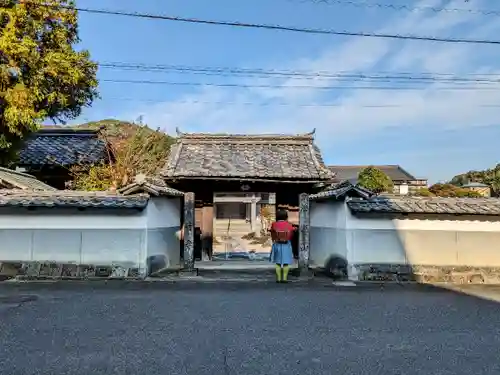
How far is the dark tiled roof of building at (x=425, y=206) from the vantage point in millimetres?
10984

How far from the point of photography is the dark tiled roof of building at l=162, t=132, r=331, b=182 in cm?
1404

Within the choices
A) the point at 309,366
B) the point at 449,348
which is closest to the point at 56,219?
the point at 309,366

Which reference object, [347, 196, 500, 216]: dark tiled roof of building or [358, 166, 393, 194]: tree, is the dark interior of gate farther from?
[358, 166, 393, 194]: tree

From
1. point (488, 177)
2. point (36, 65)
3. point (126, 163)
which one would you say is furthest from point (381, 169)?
point (36, 65)

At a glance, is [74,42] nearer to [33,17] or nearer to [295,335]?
[33,17]

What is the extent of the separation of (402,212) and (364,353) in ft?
21.9

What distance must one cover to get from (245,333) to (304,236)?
6.47 meters

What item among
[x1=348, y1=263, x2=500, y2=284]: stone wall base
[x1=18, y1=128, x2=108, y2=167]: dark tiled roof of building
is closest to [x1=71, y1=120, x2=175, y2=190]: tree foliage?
[x1=18, y1=128, x2=108, y2=167]: dark tiled roof of building

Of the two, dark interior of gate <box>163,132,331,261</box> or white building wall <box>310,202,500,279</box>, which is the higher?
dark interior of gate <box>163,132,331,261</box>

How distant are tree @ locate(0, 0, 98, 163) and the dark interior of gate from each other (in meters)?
4.06

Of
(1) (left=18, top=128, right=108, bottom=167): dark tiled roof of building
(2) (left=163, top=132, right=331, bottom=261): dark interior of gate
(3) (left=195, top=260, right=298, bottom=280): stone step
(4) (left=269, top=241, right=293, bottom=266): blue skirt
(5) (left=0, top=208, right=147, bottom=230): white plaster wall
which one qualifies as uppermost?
(1) (left=18, top=128, right=108, bottom=167): dark tiled roof of building

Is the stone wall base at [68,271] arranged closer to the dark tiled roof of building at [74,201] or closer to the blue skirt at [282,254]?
the dark tiled roof of building at [74,201]

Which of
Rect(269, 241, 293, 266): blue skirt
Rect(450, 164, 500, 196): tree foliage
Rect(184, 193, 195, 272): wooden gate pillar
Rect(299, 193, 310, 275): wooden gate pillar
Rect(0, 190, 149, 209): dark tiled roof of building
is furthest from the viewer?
Rect(450, 164, 500, 196): tree foliage

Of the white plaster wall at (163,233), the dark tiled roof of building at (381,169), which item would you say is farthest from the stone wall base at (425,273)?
the dark tiled roof of building at (381,169)
